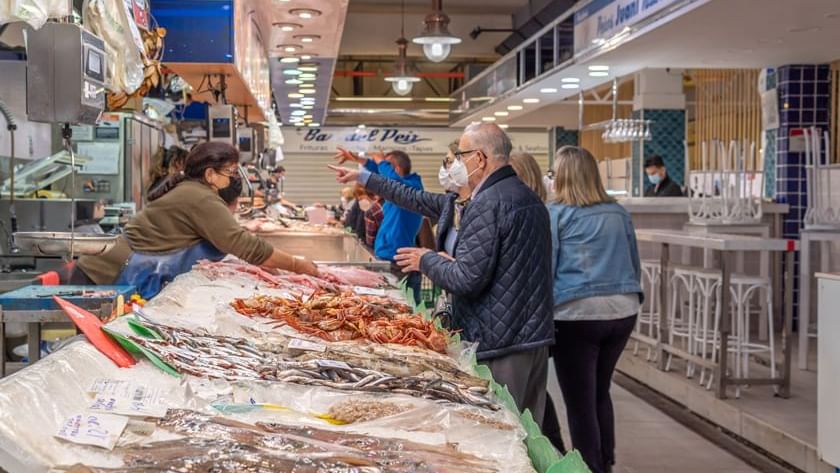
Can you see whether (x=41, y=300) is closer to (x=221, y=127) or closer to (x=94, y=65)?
(x=94, y=65)

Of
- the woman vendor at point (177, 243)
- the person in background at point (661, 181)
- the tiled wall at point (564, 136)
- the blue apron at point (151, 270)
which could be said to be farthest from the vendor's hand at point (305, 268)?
the tiled wall at point (564, 136)

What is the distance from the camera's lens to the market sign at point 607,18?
8.69 m

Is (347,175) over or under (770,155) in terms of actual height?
under

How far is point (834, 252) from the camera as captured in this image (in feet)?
32.8

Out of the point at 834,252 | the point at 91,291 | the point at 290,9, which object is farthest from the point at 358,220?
the point at 91,291

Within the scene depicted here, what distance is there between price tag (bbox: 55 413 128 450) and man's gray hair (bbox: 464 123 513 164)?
251 cm

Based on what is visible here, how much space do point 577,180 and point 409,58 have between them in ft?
64.8

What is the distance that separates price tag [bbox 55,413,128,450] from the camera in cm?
195

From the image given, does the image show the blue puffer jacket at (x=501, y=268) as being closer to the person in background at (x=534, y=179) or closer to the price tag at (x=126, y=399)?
the person in background at (x=534, y=179)

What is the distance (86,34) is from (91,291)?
1.06 metres

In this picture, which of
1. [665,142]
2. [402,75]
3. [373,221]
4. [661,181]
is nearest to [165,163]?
[373,221]

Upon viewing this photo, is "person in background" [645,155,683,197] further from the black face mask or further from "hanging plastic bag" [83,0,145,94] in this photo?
"hanging plastic bag" [83,0,145,94]

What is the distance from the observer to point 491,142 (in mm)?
4328

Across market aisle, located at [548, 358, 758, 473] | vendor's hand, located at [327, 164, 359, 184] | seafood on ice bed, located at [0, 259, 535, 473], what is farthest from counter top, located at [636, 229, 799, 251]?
seafood on ice bed, located at [0, 259, 535, 473]
